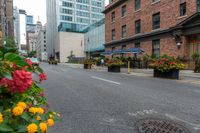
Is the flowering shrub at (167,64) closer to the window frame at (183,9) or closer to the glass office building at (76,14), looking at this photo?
the window frame at (183,9)

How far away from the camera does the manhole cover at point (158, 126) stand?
3.91 m

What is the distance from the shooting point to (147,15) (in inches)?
1056

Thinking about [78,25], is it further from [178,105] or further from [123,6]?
[178,105]

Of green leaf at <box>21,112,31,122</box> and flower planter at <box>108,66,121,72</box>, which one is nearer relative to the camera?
green leaf at <box>21,112,31,122</box>

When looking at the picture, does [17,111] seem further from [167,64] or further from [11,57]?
[167,64]

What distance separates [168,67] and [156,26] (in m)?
13.0

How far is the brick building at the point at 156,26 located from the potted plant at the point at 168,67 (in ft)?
23.9

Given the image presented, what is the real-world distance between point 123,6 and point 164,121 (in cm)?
3098

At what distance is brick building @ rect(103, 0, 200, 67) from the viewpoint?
65.9 feet

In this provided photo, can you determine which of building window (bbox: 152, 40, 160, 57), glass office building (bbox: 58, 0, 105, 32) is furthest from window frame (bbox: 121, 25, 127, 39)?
glass office building (bbox: 58, 0, 105, 32)

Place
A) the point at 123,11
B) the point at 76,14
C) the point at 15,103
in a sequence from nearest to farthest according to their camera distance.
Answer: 1. the point at 15,103
2. the point at 123,11
3. the point at 76,14

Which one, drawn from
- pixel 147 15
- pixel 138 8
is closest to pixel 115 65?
pixel 147 15

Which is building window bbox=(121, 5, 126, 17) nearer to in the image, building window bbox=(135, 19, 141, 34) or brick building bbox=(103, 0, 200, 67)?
brick building bbox=(103, 0, 200, 67)

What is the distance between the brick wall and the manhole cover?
60.3 ft
